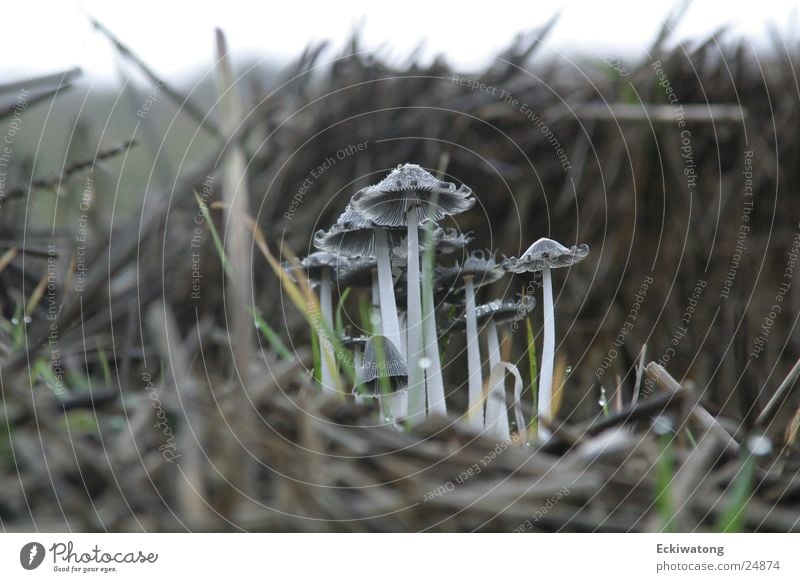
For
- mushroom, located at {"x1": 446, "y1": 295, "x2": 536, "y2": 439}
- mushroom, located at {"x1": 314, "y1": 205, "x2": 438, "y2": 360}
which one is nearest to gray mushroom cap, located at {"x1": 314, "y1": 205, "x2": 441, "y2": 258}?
mushroom, located at {"x1": 314, "y1": 205, "x2": 438, "y2": 360}

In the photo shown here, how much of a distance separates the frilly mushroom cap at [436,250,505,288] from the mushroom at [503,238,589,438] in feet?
0.12

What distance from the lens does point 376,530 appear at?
0.50 m

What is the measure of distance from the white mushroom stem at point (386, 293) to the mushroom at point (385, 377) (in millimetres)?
12

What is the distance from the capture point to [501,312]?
28.8 inches

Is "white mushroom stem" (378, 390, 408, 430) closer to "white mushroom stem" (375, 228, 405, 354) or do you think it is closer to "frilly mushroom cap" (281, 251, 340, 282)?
"white mushroom stem" (375, 228, 405, 354)

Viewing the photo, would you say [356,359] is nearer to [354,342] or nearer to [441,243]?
[354,342]

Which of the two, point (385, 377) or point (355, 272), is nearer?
point (385, 377)

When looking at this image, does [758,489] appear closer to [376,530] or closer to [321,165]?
[376,530]

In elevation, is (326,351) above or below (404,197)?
below

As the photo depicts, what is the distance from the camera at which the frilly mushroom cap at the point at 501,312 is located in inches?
28.2

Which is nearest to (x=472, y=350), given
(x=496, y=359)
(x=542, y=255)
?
(x=496, y=359)

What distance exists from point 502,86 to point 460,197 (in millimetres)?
510

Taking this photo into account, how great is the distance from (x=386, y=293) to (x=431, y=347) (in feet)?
0.23
